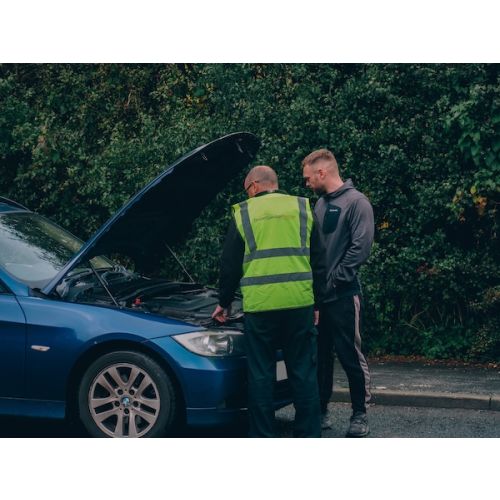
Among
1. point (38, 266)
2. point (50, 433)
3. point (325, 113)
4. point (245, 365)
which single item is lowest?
point (50, 433)

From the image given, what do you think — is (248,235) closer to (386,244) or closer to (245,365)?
(245,365)

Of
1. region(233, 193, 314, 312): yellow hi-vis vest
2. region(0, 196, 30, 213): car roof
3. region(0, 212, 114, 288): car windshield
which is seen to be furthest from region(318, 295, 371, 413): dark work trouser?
region(0, 196, 30, 213): car roof

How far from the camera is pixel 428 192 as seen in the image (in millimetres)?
9367

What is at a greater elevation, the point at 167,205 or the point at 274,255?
the point at 167,205

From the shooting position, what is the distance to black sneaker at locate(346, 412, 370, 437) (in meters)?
6.37

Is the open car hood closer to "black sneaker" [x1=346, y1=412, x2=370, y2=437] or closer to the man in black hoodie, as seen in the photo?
the man in black hoodie

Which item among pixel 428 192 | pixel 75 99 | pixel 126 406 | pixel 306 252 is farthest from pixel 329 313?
pixel 75 99

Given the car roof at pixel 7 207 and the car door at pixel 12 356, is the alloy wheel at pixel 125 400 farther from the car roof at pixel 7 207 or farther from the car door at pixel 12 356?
the car roof at pixel 7 207

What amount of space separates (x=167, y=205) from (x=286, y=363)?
1.79 meters

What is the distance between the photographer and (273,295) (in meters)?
5.67

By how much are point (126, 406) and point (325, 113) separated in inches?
192

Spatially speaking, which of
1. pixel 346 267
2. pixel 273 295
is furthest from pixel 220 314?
pixel 346 267

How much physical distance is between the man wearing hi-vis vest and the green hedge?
3863 millimetres

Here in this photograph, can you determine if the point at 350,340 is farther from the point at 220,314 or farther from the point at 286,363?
the point at 220,314
